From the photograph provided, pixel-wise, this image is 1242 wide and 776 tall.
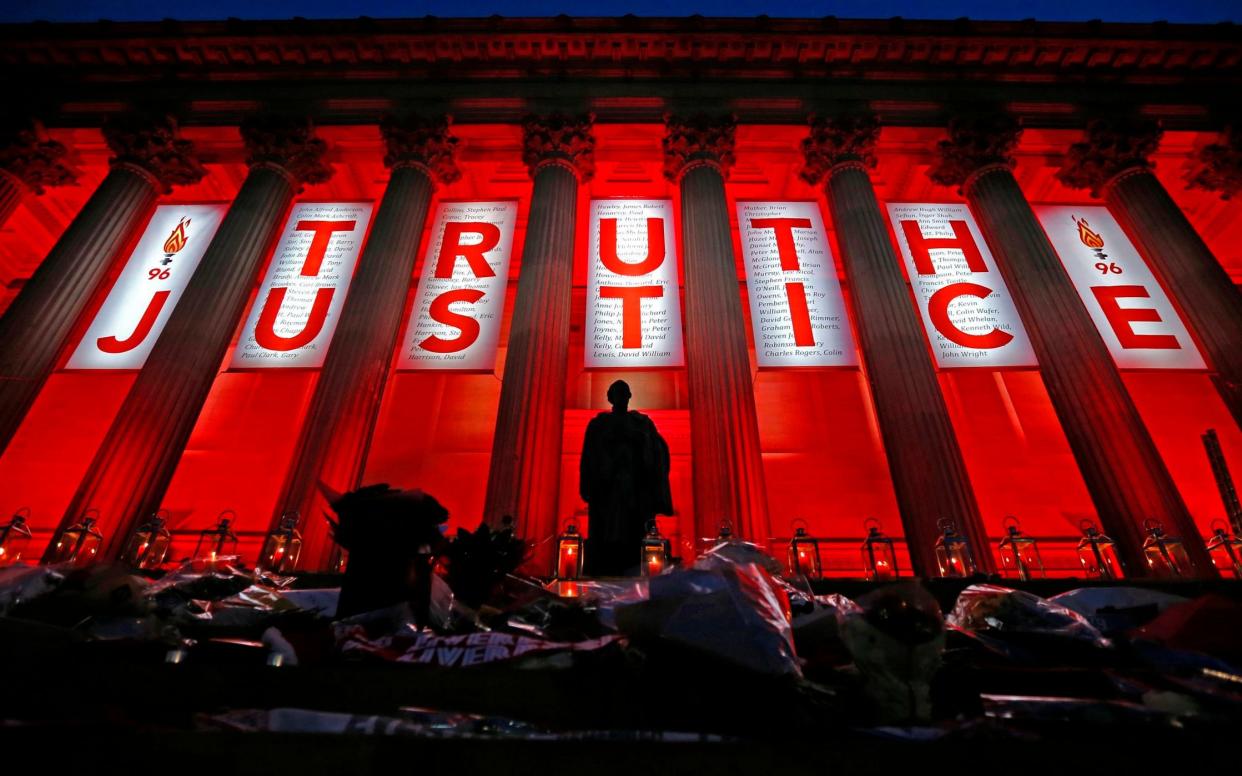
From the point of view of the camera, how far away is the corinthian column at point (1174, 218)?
980cm

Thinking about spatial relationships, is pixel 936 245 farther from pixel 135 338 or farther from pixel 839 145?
pixel 135 338

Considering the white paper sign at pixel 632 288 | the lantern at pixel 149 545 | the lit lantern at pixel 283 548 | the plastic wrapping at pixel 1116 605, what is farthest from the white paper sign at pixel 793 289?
the lantern at pixel 149 545

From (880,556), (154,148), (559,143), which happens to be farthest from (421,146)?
(880,556)

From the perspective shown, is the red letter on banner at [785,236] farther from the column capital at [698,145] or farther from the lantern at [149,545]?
the lantern at [149,545]

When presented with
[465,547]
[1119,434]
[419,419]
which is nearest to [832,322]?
[1119,434]

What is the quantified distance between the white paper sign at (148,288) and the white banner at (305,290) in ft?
4.75

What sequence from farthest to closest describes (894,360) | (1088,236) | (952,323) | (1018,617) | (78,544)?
1. (1088,236)
2. (894,360)
3. (952,323)
4. (78,544)
5. (1018,617)

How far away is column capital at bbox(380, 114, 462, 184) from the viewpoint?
12.8 m

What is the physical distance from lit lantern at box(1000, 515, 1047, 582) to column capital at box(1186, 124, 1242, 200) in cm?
840

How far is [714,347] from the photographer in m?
9.94

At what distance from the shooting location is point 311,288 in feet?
31.7

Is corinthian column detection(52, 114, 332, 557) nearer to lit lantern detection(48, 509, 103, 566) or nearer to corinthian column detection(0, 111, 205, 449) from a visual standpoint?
lit lantern detection(48, 509, 103, 566)

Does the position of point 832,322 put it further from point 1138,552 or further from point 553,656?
point 553,656

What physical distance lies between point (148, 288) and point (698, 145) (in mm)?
10433
